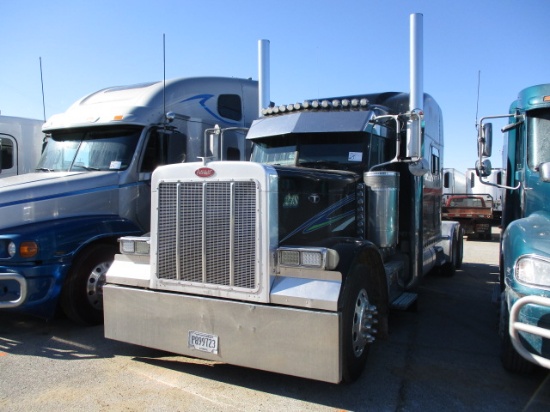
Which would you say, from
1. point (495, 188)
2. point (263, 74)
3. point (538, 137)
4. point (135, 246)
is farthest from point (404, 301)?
point (495, 188)

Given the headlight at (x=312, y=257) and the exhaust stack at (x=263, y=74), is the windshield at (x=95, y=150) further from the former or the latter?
the headlight at (x=312, y=257)

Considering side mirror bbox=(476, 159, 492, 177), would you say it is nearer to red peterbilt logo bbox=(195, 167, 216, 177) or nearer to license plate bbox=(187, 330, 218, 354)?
red peterbilt logo bbox=(195, 167, 216, 177)

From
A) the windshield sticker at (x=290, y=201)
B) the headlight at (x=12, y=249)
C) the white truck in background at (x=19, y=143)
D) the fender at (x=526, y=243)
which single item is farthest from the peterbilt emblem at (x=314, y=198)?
the white truck in background at (x=19, y=143)

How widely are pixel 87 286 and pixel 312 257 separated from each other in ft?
10.3

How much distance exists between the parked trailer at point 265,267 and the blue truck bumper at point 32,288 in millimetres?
1057

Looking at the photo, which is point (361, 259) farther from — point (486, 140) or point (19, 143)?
point (19, 143)

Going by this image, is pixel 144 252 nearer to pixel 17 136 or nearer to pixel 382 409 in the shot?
pixel 382 409

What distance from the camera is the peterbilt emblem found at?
4234 millimetres

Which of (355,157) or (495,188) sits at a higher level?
(355,157)

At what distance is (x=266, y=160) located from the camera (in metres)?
5.47

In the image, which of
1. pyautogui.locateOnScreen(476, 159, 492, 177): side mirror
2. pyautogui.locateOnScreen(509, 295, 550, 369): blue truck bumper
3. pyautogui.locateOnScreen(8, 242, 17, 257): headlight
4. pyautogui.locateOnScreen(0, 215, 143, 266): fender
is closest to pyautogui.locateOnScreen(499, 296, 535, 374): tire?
pyautogui.locateOnScreen(509, 295, 550, 369): blue truck bumper

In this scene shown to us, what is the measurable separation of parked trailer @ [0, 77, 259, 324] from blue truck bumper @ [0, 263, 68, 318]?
1 centimetres

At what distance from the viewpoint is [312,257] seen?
3484 mm

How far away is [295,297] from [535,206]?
289 centimetres
